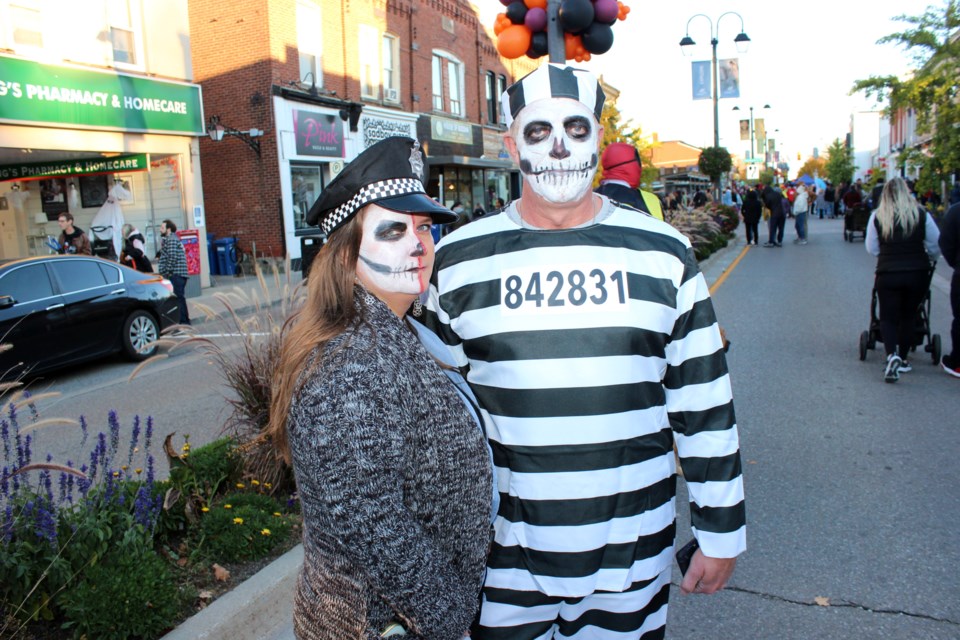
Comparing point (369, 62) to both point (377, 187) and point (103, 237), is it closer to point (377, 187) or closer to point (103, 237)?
point (103, 237)

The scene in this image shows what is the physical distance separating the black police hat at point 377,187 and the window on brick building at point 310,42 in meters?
20.4

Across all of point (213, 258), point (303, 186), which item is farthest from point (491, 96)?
point (213, 258)

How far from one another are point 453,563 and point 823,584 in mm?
2755

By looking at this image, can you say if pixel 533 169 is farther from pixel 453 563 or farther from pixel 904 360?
pixel 904 360

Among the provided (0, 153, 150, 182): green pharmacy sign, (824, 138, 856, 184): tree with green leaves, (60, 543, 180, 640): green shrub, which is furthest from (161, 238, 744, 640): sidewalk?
(824, 138, 856, 184): tree with green leaves

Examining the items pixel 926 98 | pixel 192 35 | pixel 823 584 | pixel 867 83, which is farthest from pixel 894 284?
pixel 192 35

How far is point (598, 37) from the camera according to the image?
5.29 meters

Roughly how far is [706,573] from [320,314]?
127 cm

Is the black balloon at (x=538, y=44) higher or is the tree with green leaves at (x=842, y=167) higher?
the tree with green leaves at (x=842, y=167)

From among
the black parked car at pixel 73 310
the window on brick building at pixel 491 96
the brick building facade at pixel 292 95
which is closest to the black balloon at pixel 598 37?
the black parked car at pixel 73 310

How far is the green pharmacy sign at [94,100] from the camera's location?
1434cm

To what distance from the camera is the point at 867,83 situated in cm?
1938

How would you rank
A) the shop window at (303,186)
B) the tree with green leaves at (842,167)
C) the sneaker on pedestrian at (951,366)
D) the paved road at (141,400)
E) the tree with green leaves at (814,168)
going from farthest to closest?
the tree with green leaves at (814,168)
the tree with green leaves at (842,167)
the shop window at (303,186)
the sneaker on pedestrian at (951,366)
the paved road at (141,400)

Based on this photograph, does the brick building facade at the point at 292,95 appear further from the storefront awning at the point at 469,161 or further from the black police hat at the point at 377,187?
the black police hat at the point at 377,187
